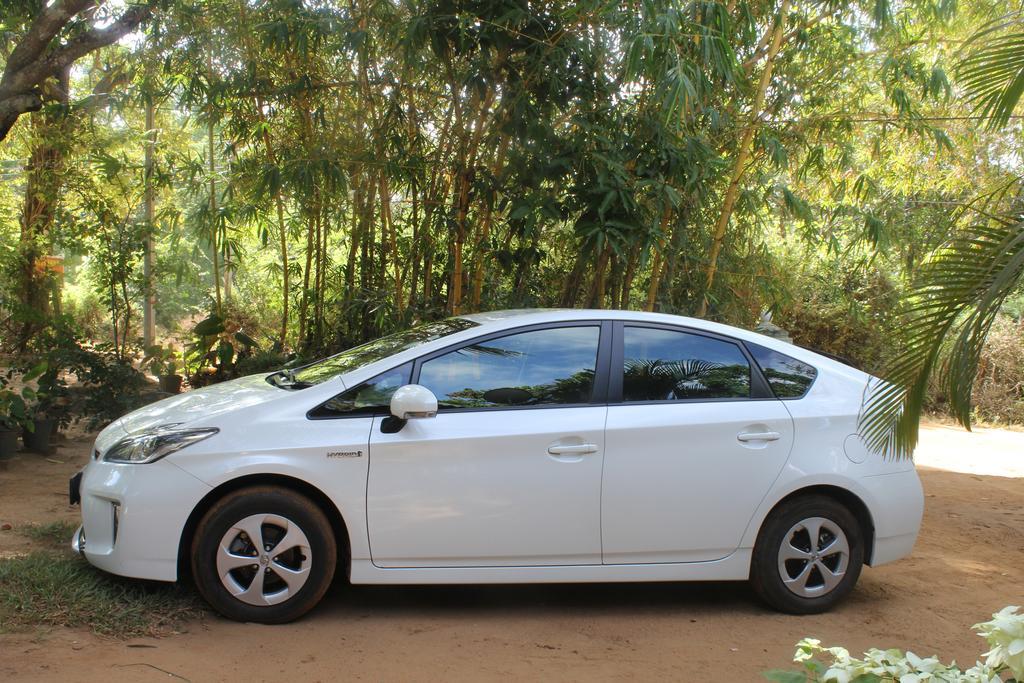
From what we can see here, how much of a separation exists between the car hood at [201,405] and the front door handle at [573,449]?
137cm

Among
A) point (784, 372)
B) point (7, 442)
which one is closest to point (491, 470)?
point (784, 372)

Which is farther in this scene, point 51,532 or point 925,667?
point 51,532

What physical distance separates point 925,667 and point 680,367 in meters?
2.57

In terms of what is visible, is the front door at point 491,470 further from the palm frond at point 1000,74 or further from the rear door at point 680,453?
the palm frond at point 1000,74

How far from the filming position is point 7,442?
720 centimetres

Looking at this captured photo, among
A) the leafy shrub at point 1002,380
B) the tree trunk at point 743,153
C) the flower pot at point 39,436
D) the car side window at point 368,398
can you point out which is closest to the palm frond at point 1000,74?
the car side window at point 368,398

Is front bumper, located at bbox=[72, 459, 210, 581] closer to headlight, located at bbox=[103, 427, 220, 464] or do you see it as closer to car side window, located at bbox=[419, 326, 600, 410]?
headlight, located at bbox=[103, 427, 220, 464]

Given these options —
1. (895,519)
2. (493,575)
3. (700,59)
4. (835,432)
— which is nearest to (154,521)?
(493,575)

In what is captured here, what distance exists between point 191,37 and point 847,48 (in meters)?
5.51

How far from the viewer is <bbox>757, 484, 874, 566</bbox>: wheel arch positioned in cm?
491

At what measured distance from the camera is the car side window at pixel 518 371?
186 inches

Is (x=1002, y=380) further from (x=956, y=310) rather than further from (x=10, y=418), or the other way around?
(x=10, y=418)

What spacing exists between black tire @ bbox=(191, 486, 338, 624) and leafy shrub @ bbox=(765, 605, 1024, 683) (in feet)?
8.13

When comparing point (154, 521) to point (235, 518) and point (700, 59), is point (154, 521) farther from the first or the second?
point (700, 59)
